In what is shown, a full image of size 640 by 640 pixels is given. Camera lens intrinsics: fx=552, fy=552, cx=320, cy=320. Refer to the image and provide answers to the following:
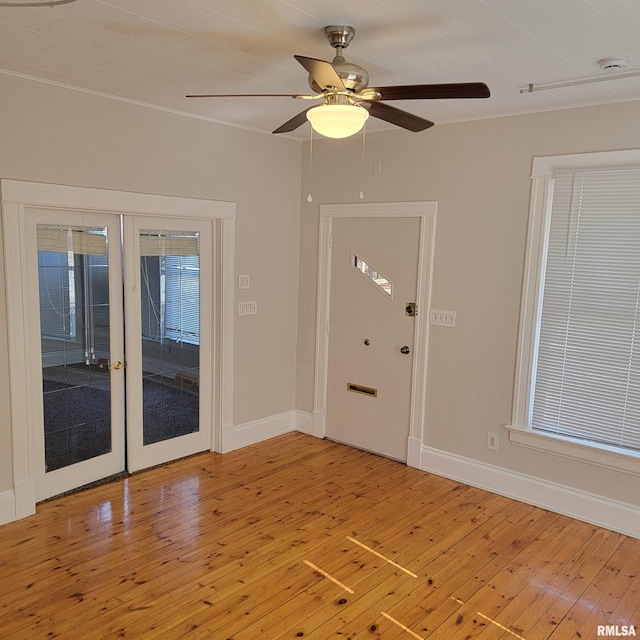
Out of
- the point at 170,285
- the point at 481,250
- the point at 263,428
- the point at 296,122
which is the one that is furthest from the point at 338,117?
the point at 263,428

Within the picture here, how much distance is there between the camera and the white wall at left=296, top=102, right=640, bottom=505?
3.65m

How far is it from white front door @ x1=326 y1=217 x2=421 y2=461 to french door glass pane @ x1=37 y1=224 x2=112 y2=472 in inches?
77.4

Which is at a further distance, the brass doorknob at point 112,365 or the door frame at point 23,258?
the brass doorknob at point 112,365

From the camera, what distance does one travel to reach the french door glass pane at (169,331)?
424 centimetres

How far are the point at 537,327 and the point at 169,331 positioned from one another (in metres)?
2.77

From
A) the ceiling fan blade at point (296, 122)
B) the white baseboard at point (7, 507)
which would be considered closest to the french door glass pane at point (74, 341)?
the white baseboard at point (7, 507)

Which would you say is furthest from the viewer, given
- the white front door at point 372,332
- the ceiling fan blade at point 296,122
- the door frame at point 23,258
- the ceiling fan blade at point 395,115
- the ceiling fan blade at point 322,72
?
the white front door at point 372,332

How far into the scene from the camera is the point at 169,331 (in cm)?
440

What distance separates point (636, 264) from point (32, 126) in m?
3.80

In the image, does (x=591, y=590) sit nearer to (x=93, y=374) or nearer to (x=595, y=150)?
(x=595, y=150)

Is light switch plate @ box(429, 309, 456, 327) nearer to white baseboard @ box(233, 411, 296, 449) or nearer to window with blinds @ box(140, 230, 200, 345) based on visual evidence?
white baseboard @ box(233, 411, 296, 449)

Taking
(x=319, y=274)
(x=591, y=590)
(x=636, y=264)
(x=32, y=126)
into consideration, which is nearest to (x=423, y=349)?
(x=319, y=274)

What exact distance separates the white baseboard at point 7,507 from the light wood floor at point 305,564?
0.29 ft

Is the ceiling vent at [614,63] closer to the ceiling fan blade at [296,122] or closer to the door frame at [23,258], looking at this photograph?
the ceiling fan blade at [296,122]
